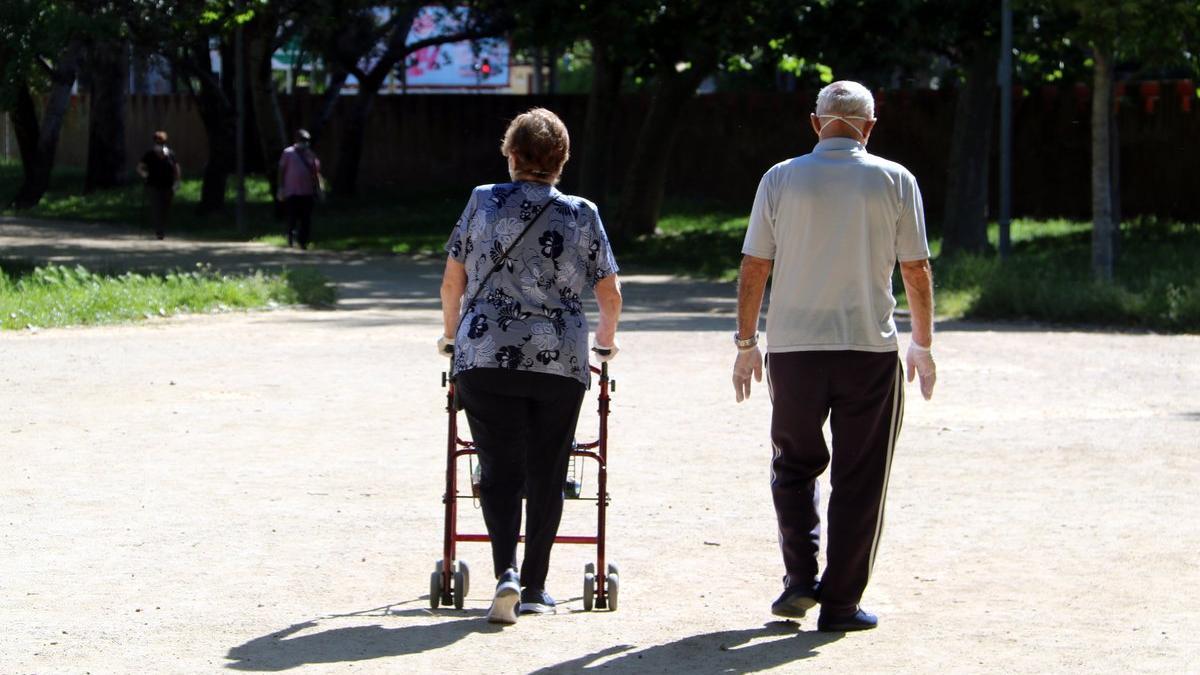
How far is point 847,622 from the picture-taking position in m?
6.01

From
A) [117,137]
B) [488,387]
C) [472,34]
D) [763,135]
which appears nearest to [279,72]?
[117,137]

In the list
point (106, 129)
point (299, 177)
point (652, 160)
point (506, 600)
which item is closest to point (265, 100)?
point (299, 177)

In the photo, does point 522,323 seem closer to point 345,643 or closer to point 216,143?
point 345,643

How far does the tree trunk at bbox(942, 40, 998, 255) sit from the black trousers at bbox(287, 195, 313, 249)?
899cm

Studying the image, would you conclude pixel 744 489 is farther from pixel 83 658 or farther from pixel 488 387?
pixel 83 658

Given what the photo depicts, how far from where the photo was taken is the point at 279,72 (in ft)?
210

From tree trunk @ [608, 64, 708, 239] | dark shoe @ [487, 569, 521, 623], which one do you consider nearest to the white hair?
dark shoe @ [487, 569, 521, 623]

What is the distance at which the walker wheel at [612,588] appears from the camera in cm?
631

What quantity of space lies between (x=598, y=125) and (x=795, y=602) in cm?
2377

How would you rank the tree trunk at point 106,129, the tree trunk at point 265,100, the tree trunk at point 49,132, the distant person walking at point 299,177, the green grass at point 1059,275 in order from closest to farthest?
1. the green grass at point 1059,275
2. the distant person walking at point 299,177
3. the tree trunk at point 265,100
4. the tree trunk at point 49,132
5. the tree trunk at point 106,129

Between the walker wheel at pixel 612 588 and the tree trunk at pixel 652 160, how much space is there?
21580 millimetres

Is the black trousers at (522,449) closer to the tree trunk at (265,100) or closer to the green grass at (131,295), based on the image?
the green grass at (131,295)

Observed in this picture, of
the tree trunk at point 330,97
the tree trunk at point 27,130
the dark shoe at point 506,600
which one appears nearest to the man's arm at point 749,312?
the dark shoe at point 506,600

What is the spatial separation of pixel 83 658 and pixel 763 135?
31572mm
